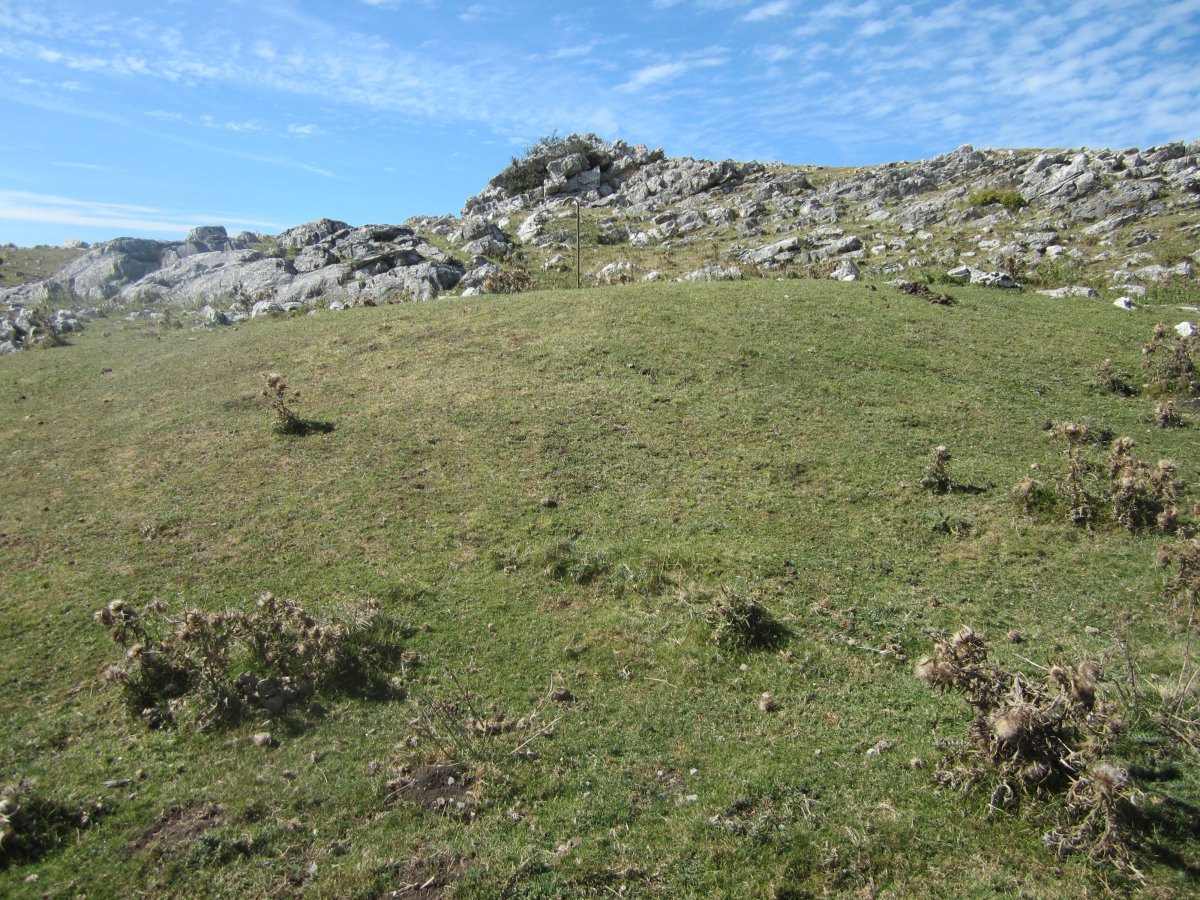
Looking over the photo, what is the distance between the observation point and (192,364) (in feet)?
75.8

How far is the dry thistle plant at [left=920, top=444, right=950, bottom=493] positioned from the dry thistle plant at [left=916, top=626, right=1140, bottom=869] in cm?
660

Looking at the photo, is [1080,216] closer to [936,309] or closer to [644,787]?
[936,309]

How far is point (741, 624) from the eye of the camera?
28.4 ft

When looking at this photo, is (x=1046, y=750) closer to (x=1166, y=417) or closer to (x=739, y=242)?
(x=1166, y=417)

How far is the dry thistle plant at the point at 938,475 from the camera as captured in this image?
12102 millimetres

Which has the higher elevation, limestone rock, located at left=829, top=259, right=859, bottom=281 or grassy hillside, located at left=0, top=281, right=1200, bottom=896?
limestone rock, located at left=829, top=259, right=859, bottom=281

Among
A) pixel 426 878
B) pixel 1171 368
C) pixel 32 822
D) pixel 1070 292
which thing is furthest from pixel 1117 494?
pixel 1070 292

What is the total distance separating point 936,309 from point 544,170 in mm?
52870

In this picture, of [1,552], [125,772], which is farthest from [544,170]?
[125,772]

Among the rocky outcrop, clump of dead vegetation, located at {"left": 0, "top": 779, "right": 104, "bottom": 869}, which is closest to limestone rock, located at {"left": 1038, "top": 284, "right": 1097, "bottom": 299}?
the rocky outcrop

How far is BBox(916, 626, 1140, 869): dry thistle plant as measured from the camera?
511 centimetres

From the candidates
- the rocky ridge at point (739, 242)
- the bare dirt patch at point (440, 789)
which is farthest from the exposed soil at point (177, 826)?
the rocky ridge at point (739, 242)

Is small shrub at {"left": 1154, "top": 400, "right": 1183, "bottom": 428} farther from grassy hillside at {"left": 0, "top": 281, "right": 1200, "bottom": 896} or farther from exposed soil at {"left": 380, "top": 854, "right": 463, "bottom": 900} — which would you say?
exposed soil at {"left": 380, "top": 854, "right": 463, "bottom": 900}

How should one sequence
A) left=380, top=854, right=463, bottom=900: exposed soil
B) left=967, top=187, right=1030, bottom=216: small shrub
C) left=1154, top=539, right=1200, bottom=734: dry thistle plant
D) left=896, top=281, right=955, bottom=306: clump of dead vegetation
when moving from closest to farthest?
left=380, top=854, right=463, bottom=900: exposed soil
left=1154, top=539, right=1200, bottom=734: dry thistle plant
left=896, top=281, right=955, bottom=306: clump of dead vegetation
left=967, top=187, right=1030, bottom=216: small shrub
